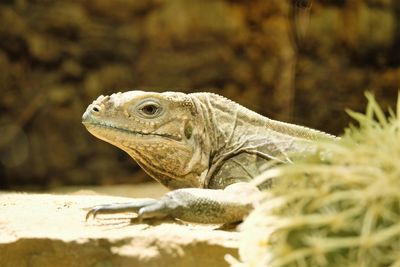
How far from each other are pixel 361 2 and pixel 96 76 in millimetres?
3952

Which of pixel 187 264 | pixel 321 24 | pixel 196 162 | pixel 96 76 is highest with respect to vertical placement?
pixel 321 24

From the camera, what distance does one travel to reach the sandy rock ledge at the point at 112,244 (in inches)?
110

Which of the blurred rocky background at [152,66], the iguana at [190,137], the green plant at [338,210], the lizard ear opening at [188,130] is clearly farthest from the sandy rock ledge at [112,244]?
the blurred rocky background at [152,66]

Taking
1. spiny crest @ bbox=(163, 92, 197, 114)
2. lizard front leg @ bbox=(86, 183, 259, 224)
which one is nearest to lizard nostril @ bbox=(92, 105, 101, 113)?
spiny crest @ bbox=(163, 92, 197, 114)

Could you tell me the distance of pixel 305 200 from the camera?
2.03 meters

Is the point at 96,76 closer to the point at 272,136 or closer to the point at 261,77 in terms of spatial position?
the point at 261,77

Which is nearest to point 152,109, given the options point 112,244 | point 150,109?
point 150,109

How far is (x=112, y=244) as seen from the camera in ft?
9.34

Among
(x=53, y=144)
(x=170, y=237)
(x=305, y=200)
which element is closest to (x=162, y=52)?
(x=53, y=144)

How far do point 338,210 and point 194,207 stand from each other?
4.23ft

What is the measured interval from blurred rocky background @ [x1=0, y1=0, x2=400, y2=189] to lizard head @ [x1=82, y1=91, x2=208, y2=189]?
507 cm

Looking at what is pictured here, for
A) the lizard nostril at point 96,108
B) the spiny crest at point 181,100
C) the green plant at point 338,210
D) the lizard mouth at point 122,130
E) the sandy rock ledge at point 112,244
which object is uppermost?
the spiny crest at point 181,100

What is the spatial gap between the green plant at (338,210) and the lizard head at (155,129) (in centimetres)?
177

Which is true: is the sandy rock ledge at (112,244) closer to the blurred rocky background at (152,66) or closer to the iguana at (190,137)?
the iguana at (190,137)
